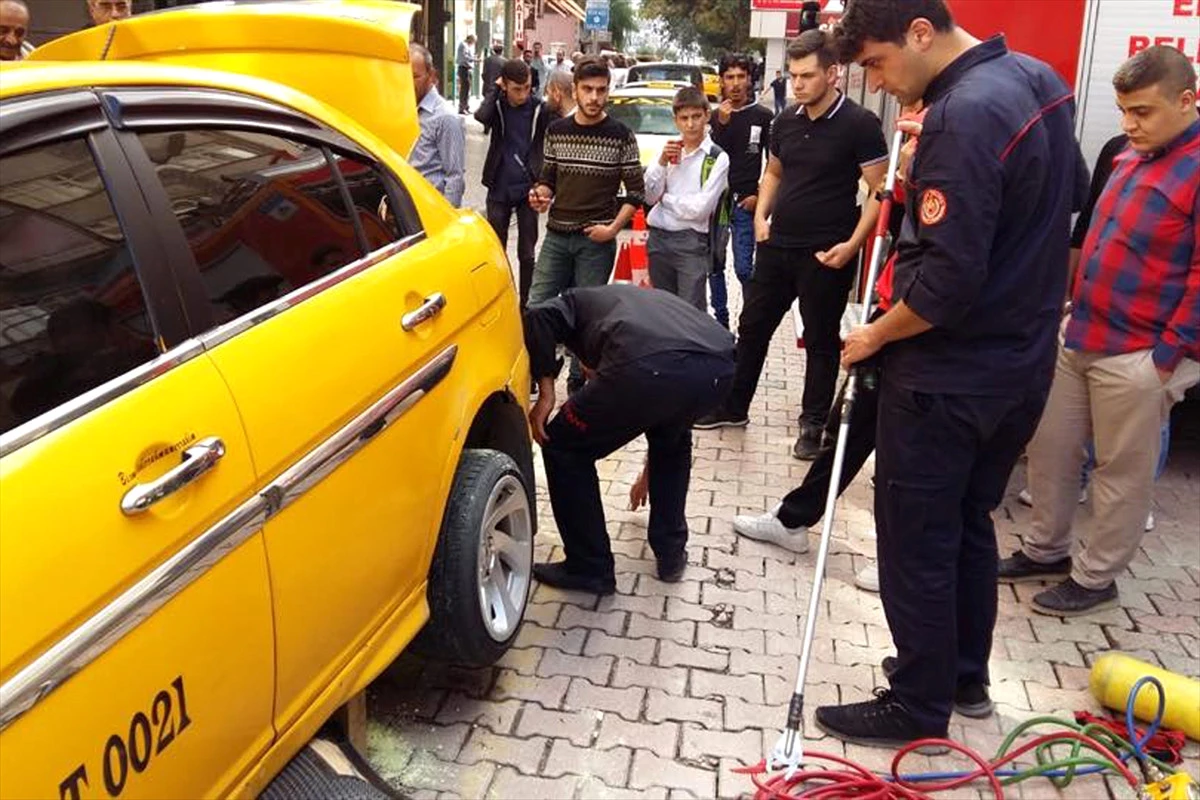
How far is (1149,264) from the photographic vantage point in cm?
360

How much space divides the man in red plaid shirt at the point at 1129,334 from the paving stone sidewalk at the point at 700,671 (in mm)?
320

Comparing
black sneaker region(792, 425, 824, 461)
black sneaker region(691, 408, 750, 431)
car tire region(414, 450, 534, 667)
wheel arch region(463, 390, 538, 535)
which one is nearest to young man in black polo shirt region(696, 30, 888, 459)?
black sneaker region(792, 425, 824, 461)

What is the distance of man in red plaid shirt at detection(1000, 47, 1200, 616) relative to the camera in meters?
3.52

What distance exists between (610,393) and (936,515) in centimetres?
111

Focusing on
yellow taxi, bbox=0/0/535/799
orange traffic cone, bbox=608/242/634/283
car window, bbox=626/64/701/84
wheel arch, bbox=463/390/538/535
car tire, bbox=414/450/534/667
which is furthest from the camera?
car window, bbox=626/64/701/84

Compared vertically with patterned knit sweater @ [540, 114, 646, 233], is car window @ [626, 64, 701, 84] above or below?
above

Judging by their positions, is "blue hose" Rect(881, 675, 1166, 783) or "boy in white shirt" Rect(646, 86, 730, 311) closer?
"blue hose" Rect(881, 675, 1166, 783)

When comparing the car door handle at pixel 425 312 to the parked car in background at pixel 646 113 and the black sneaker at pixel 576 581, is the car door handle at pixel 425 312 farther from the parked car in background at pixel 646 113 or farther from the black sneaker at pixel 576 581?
the parked car in background at pixel 646 113

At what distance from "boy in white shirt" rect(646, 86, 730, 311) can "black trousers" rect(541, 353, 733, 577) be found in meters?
2.23

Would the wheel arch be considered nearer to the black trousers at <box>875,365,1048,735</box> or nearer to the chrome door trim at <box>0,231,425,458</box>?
the chrome door trim at <box>0,231,425,458</box>

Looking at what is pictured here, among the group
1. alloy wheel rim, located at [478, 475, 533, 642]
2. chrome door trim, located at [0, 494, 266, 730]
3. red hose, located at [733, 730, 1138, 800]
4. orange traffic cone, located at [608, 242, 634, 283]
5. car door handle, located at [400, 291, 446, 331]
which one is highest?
car door handle, located at [400, 291, 446, 331]

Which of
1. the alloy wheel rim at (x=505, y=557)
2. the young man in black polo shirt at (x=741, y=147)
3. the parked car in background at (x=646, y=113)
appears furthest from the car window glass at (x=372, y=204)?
the parked car in background at (x=646, y=113)

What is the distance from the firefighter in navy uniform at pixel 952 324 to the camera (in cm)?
258

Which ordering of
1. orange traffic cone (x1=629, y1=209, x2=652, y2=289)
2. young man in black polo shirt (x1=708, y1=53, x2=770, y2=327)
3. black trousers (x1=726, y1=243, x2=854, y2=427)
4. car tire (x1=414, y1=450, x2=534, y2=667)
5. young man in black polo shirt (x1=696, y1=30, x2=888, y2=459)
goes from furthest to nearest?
young man in black polo shirt (x1=708, y1=53, x2=770, y2=327) → orange traffic cone (x1=629, y1=209, x2=652, y2=289) → black trousers (x1=726, y1=243, x2=854, y2=427) → young man in black polo shirt (x1=696, y1=30, x2=888, y2=459) → car tire (x1=414, y1=450, x2=534, y2=667)
